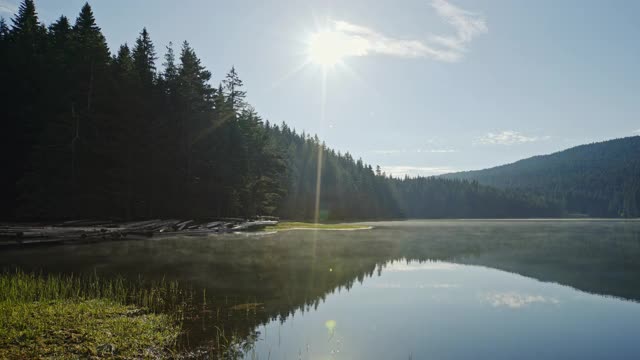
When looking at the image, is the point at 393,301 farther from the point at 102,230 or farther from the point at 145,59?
the point at 145,59

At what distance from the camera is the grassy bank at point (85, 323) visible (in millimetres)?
9070

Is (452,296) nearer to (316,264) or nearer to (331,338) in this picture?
(331,338)

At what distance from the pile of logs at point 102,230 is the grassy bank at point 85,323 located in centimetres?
2014

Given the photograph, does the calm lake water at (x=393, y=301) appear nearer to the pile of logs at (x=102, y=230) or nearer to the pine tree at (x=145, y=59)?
the pile of logs at (x=102, y=230)

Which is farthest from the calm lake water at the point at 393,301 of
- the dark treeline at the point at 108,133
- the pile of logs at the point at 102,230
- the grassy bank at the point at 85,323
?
the dark treeline at the point at 108,133

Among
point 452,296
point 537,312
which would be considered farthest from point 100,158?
point 537,312

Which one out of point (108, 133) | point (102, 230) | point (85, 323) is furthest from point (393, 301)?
point (108, 133)

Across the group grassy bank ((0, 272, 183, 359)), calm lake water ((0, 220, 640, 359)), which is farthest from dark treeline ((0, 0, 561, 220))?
grassy bank ((0, 272, 183, 359))

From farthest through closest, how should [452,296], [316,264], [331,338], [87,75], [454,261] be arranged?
[87,75]
[454,261]
[316,264]
[452,296]
[331,338]

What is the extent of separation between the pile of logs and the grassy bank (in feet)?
66.1

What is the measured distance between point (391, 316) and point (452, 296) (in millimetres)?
4922

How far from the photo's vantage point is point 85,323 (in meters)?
10.9

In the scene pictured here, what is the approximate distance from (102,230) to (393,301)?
31735 millimetres

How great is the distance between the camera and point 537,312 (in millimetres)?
14867
